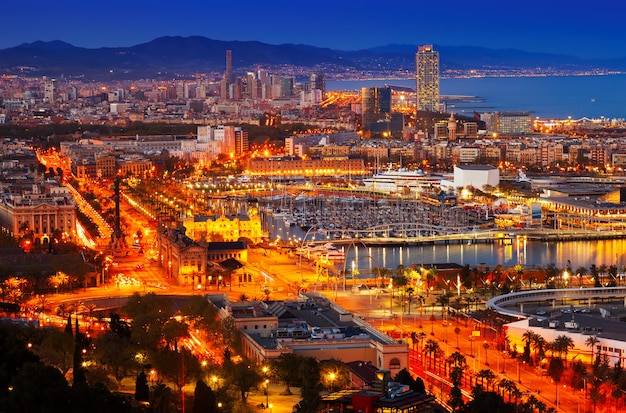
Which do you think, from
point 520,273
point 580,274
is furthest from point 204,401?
point 580,274

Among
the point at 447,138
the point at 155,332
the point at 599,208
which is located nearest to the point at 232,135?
the point at 447,138

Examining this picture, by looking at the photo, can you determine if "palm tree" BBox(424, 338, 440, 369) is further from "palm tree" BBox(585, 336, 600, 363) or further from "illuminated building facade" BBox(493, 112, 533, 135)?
"illuminated building facade" BBox(493, 112, 533, 135)

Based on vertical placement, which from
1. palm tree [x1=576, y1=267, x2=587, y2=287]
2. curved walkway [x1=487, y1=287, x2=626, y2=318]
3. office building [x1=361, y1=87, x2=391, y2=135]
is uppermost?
office building [x1=361, y1=87, x2=391, y2=135]

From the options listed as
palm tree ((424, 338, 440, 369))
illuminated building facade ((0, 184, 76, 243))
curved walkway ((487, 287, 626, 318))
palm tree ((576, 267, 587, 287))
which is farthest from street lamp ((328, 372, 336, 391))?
illuminated building facade ((0, 184, 76, 243))

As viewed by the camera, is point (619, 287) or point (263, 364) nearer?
point (263, 364)

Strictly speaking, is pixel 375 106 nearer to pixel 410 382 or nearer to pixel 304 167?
pixel 304 167

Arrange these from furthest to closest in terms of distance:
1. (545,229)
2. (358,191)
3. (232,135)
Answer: (232,135)
(358,191)
(545,229)

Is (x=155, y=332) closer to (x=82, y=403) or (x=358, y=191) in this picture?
(x=82, y=403)
